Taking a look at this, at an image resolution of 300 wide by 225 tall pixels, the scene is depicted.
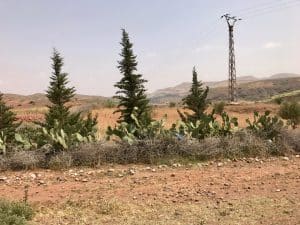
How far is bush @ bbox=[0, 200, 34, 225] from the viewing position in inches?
243

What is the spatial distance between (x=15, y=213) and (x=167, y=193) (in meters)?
2.49

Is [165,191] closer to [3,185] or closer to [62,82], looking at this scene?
[3,185]

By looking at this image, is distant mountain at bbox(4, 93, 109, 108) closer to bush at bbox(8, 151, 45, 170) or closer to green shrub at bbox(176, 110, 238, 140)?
green shrub at bbox(176, 110, 238, 140)

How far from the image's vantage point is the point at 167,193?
7855mm

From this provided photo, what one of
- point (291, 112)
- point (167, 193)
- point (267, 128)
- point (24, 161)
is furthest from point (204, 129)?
point (291, 112)

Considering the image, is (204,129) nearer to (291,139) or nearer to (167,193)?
(291,139)

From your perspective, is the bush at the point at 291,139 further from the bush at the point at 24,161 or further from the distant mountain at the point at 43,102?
the distant mountain at the point at 43,102

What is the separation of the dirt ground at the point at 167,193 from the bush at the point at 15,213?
162 millimetres

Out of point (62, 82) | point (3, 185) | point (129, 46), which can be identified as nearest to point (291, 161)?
point (3, 185)

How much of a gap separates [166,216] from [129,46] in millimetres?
15102

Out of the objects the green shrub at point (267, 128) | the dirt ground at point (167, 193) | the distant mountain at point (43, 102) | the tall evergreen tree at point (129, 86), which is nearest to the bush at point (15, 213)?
the dirt ground at point (167, 193)

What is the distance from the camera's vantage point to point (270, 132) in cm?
1113

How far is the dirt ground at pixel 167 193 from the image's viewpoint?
6863mm

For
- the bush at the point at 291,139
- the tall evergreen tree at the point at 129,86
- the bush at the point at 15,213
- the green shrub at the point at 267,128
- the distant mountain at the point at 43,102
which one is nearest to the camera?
the bush at the point at 15,213
